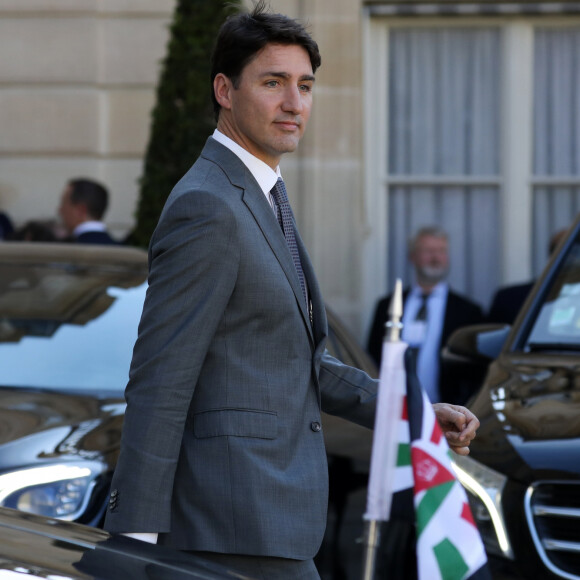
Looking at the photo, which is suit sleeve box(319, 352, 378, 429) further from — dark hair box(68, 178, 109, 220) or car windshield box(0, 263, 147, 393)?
dark hair box(68, 178, 109, 220)

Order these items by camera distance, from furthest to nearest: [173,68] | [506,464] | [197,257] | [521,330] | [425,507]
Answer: [173,68] → [521,330] → [506,464] → [197,257] → [425,507]

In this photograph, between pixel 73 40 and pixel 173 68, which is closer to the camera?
pixel 173 68

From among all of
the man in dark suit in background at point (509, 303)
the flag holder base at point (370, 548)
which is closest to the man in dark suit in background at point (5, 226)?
the man in dark suit in background at point (509, 303)

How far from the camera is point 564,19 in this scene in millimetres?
10188

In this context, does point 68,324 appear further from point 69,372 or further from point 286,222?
point 286,222

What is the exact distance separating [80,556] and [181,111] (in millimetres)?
6645

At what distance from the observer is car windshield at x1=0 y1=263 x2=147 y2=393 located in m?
4.61

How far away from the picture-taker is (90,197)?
8375 millimetres

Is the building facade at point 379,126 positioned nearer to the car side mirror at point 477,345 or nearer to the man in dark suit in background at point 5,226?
the man in dark suit in background at point 5,226

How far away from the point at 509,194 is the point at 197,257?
7940mm

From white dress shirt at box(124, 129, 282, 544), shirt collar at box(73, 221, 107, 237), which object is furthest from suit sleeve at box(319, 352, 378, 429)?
shirt collar at box(73, 221, 107, 237)

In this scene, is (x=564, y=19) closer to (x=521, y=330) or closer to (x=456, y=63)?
(x=456, y=63)

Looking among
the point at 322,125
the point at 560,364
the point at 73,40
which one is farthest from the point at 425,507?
the point at 73,40

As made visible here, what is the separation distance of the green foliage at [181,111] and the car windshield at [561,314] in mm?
4030
